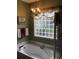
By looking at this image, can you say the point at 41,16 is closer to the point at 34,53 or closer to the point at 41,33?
the point at 41,33

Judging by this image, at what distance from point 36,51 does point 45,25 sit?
0.31 meters

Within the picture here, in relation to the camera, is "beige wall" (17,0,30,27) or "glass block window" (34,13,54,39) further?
"glass block window" (34,13,54,39)

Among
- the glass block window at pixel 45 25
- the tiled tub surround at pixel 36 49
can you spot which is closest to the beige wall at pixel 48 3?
the glass block window at pixel 45 25

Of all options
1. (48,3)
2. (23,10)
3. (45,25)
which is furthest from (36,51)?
(48,3)

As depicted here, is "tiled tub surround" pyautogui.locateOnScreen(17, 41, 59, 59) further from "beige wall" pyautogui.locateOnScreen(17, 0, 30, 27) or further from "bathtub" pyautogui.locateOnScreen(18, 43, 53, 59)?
"beige wall" pyautogui.locateOnScreen(17, 0, 30, 27)

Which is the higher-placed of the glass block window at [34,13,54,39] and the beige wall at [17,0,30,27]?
the beige wall at [17,0,30,27]

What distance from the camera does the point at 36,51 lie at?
911 millimetres

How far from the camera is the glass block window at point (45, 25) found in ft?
3.20

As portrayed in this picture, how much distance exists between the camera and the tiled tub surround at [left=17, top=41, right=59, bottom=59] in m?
0.84

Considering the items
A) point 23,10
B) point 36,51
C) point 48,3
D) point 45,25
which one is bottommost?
point 36,51

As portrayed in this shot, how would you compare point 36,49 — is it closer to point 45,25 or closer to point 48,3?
point 45,25

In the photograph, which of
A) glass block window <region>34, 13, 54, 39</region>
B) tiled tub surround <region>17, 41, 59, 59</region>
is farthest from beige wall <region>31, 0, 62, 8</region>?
tiled tub surround <region>17, 41, 59, 59</region>
